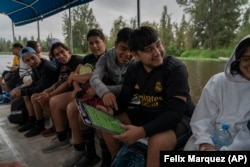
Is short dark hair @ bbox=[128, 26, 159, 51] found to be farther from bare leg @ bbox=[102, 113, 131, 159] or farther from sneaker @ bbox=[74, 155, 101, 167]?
sneaker @ bbox=[74, 155, 101, 167]

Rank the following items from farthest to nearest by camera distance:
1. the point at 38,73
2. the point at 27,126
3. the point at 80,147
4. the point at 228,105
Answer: the point at 27,126 < the point at 38,73 < the point at 80,147 < the point at 228,105

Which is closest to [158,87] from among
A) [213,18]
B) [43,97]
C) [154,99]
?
[154,99]

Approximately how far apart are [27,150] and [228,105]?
6.87 ft

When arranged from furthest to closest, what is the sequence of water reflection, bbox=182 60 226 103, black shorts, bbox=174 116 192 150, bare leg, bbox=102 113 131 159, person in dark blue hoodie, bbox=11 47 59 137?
1. water reflection, bbox=182 60 226 103
2. person in dark blue hoodie, bbox=11 47 59 137
3. bare leg, bbox=102 113 131 159
4. black shorts, bbox=174 116 192 150

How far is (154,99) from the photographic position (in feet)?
5.13

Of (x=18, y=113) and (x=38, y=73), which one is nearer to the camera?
(x=38, y=73)

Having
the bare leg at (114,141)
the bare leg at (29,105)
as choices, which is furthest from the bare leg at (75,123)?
the bare leg at (29,105)

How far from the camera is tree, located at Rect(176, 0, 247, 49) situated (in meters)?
3.91

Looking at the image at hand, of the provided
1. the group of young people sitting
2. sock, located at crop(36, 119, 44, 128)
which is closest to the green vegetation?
the group of young people sitting

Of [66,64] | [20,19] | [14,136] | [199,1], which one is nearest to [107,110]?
[66,64]

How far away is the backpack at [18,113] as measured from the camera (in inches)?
131

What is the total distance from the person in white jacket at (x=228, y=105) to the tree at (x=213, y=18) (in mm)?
2468

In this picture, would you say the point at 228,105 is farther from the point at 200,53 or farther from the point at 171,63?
the point at 200,53

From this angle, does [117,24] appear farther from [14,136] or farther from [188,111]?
[188,111]
